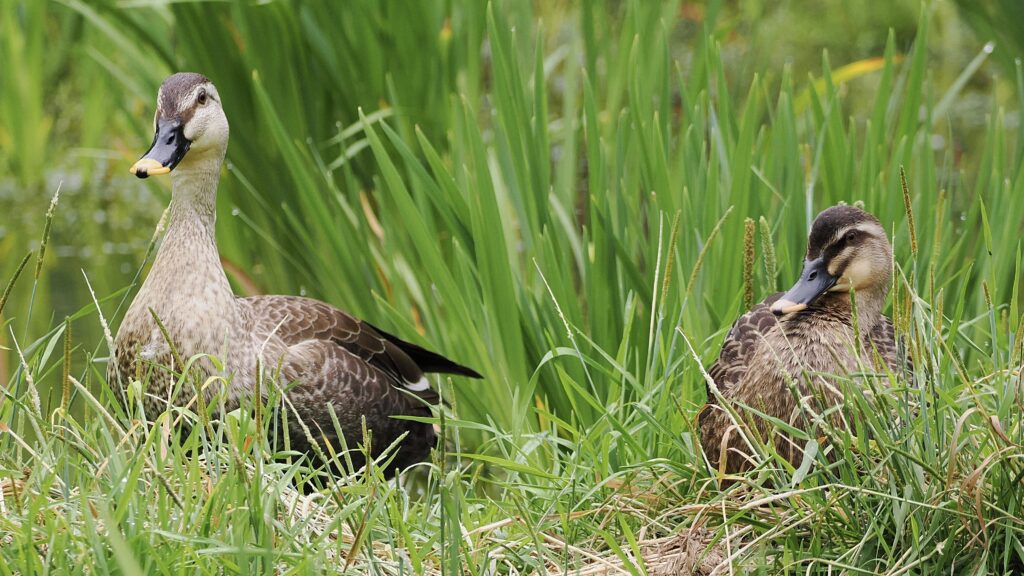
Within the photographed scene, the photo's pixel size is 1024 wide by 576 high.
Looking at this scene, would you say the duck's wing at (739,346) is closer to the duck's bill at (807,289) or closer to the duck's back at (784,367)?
the duck's back at (784,367)

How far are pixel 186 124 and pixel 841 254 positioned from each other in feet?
5.47

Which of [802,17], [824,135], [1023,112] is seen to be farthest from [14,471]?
[802,17]

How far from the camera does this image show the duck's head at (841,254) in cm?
295

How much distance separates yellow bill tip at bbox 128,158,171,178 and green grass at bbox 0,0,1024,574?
18.7 inches

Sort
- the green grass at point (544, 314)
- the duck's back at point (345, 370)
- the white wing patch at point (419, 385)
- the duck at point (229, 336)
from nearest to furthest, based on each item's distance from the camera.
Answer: the green grass at point (544, 314), the duck at point (229, 336), the duck's back at point (345, 370), the white wing patch at point (419, 385)

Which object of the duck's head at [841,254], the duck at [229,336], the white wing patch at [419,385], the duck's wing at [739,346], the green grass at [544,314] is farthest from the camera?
the white wing patch at [419,385]

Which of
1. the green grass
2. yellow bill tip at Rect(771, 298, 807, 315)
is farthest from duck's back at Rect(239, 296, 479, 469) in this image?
yellow bill tip at Rect(771, 298, 807, 315)

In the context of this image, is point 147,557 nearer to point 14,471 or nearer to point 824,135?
point 14,471

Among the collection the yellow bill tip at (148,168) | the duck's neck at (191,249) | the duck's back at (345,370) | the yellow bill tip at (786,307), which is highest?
the yellow bill tip at (148,168)

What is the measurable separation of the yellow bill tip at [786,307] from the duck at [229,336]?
0.87 m

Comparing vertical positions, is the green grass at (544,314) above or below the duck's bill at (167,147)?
below

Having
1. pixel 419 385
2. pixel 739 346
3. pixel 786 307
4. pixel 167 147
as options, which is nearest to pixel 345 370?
pixel 419 385

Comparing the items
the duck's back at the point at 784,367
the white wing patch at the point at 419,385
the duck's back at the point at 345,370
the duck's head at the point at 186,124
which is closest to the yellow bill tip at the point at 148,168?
the duck's head at the point at 186,124

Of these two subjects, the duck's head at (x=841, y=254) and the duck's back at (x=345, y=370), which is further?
the duck's back at (x=345, y=370)
